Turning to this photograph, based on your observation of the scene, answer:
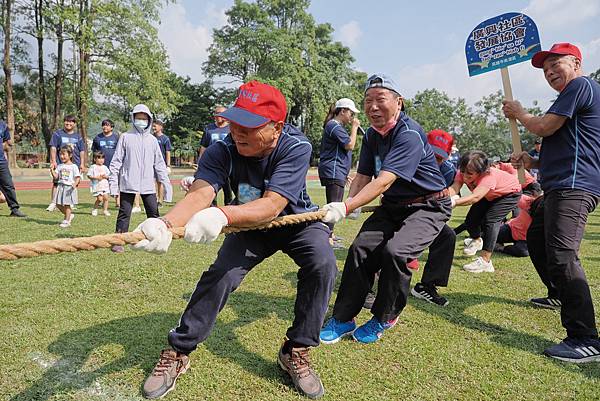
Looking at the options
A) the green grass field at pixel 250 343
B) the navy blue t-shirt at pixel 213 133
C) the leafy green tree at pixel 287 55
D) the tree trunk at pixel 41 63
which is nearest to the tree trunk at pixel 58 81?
the tree trunk at pixel 41 63

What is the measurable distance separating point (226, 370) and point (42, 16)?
28.4 metres

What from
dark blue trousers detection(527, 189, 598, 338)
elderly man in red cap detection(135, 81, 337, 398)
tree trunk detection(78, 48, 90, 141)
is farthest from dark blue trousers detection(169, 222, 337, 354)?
tree trunk detection(78, 48, 90, 141)

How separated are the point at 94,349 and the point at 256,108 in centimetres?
198

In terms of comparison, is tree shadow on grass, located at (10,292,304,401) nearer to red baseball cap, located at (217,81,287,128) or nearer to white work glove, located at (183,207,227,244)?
white work glove, located at (183,207,227,244)

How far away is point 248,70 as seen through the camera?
136 ft

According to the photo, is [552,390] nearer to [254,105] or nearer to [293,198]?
[293,198]

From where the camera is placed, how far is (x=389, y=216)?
361cm

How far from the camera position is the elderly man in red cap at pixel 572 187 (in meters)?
3.00

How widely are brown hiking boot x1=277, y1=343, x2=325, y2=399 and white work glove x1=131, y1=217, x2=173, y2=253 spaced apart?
3.72 feet

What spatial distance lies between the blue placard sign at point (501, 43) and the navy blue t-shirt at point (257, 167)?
263cm

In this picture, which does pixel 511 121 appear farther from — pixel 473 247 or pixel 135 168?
pixel 135 168

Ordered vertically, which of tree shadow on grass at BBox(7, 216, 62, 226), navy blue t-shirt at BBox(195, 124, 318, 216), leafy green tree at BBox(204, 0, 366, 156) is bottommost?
tree shadow on grass at BBox(7, 216, 62, 226)

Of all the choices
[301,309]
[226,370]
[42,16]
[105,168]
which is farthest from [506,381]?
[42,16]

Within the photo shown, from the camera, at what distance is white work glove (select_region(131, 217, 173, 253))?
197 centimetres
